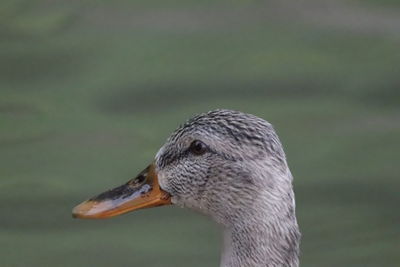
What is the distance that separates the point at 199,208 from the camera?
6938mm

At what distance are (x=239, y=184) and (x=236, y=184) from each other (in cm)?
2

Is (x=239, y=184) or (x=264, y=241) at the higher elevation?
(x=239, y=184)

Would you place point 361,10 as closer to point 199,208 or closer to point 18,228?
point 18,228

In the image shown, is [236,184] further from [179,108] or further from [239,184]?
[179,108]

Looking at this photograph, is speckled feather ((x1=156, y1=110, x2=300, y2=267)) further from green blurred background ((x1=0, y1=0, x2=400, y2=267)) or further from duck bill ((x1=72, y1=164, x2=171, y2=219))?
green blurred background ((x1=0, y1=0, x2=400, y2=267))

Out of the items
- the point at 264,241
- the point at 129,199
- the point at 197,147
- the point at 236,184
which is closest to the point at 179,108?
the point at 129,199

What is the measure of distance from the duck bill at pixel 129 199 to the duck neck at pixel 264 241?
412 mm

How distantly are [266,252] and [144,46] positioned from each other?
10.7 feet

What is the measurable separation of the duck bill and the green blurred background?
1.39 metres

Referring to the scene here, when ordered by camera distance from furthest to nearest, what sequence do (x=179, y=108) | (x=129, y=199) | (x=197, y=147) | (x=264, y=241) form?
(x=179, y=108)
(x=129, y=199)
(x=197, y=147)
(x=264, y=241)

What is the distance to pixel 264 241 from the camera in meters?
6.73

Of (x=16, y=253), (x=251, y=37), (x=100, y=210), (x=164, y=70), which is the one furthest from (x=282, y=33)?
(x=100, y=210)

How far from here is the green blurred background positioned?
8.72m

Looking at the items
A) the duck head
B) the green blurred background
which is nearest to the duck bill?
the duck head
